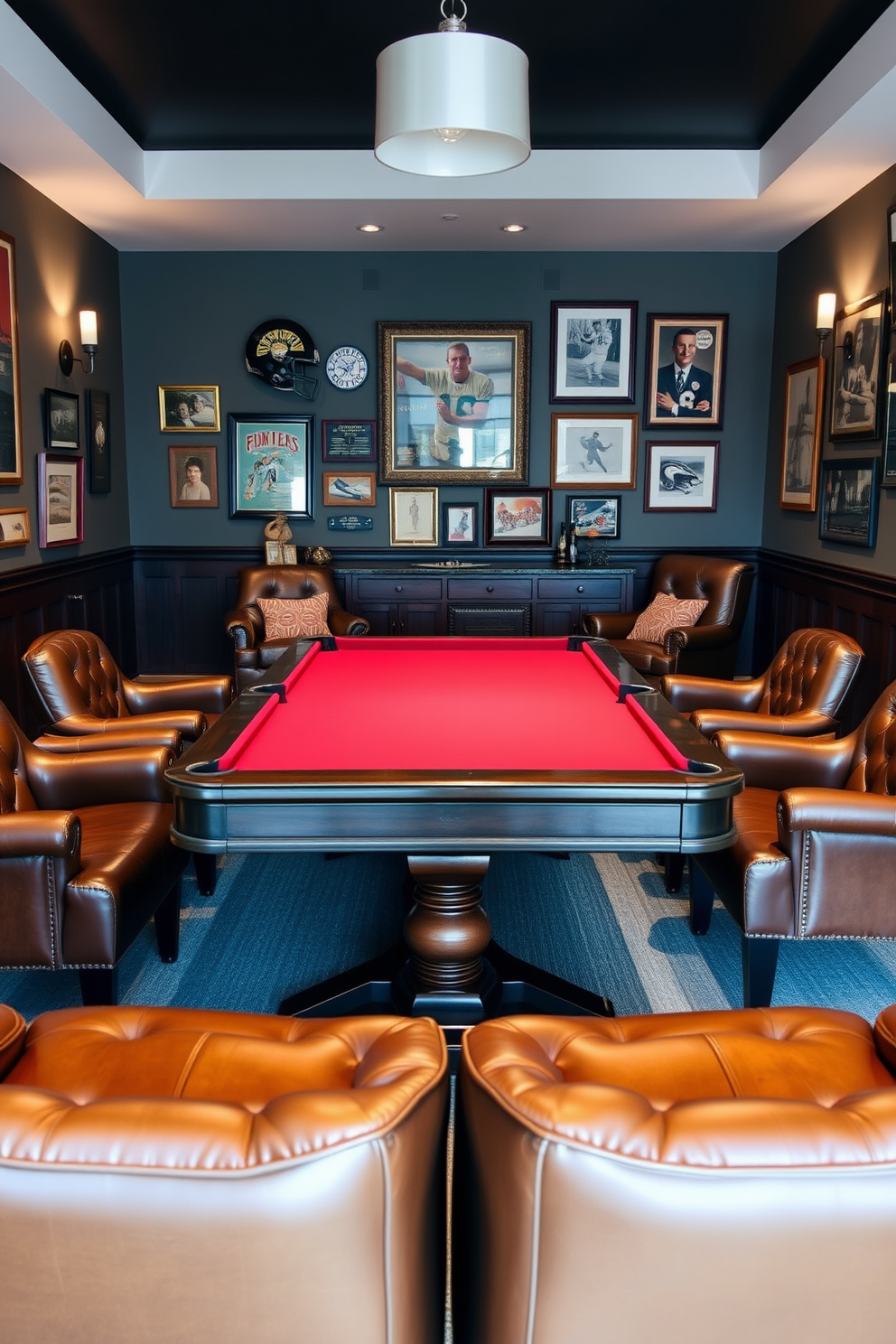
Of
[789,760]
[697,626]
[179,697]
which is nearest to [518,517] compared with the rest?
[697,626]

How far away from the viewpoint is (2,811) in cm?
311

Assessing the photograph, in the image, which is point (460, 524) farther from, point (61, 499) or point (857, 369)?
point (857, 369)

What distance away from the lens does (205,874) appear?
395 cm

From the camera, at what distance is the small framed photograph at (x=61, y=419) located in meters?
5.82

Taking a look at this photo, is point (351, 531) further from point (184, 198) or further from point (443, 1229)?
point (443, 1229)

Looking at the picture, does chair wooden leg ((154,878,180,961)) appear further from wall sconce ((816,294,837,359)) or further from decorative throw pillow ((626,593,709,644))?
wall sconce ((816,294,837,359))

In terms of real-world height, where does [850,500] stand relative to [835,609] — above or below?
above

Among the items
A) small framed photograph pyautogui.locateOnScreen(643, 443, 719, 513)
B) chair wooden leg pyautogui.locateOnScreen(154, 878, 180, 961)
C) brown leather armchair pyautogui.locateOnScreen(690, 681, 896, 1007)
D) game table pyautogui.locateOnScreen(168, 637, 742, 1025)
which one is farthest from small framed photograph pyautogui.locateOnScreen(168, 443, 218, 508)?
brown leather armchair pyautogui.locateOnScreen(690, 681, 896, 1007)

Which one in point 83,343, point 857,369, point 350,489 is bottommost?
point 350,489

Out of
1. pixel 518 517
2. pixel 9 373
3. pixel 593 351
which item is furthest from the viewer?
pixel 518 517

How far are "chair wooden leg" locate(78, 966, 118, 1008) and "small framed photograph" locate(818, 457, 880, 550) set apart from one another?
4.35 m

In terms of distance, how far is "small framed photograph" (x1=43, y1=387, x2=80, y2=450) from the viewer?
5.82m

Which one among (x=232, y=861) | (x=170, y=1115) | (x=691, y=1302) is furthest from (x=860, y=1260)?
(x=232, y=861)

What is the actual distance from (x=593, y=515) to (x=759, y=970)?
16.3ft
